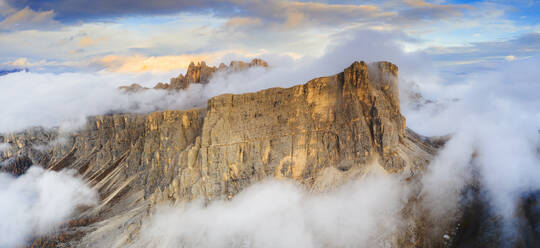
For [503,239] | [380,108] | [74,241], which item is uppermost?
[380,108]

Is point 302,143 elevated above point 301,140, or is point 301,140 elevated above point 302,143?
point 301,140

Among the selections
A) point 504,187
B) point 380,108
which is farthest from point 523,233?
point 380,108

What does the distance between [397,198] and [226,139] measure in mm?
59308

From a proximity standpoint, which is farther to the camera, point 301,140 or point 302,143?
point 301,140

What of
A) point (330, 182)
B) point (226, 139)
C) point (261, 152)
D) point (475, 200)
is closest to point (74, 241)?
point (226, 139)

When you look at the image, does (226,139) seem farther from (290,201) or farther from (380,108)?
(380,108)

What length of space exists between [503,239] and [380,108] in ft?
166

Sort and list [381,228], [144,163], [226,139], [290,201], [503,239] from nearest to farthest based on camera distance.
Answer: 1. [503,239]
2. [381,228]
3. [290,201]
4. [226,139]
5. [144,163]

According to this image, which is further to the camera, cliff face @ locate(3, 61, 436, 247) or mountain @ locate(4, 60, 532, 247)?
cliff face @ locate(3, 61, 436, 247)

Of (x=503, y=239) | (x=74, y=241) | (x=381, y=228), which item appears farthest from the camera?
(x=74, y=241)

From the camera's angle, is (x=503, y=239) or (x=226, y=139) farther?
(x=226, y=139)

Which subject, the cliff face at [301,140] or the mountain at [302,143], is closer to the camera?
the mountain at [302,143]

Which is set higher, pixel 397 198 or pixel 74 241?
pixel 397 198

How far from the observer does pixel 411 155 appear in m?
126
